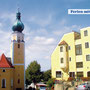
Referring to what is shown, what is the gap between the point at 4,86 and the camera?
192 feet

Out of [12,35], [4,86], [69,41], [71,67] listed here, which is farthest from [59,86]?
[12,35]

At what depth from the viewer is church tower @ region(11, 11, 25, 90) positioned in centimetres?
6197

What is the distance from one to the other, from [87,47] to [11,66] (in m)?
25.7

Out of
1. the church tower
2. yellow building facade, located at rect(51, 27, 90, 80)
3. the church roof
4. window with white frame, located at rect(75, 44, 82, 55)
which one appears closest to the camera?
yellow building facade, located at rect(51, 27, 90, 80)

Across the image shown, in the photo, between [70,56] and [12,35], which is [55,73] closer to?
[70,56]

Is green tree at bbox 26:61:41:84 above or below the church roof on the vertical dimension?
below

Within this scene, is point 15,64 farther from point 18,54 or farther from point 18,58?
point 18,54

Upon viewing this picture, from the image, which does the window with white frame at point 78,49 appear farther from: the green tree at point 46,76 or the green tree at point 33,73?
the green tree at point 46,76

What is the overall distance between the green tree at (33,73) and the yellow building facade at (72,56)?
23421 mm

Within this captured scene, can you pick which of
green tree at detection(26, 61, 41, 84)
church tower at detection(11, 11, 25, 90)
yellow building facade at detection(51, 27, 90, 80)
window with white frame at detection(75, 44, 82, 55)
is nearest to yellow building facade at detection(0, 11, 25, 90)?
church tower at detection(11, 11, 25, 90)

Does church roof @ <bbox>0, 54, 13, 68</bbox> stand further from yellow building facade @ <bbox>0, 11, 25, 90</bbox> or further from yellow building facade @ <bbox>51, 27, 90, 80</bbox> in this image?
yellow building facade @ <bbox>51, 27, 90, 80</bbox>

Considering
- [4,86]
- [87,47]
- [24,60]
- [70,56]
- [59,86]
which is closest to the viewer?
[59,86]

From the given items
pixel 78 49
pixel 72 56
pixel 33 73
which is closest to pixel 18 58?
pixel 33 73

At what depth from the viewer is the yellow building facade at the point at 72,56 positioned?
45.7m
